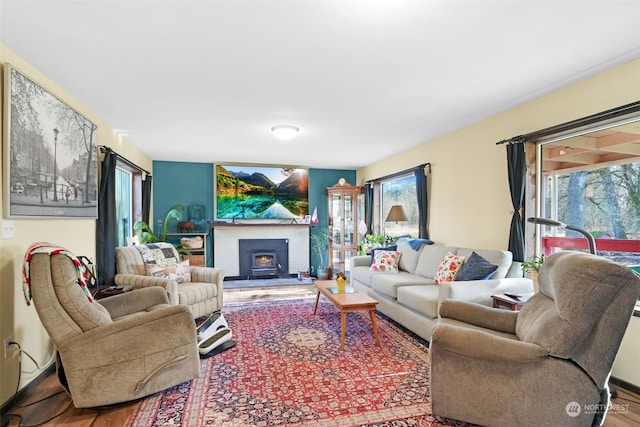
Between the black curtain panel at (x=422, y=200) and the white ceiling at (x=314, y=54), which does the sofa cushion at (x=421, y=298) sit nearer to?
the black curtain panel at (x=422, y=200)

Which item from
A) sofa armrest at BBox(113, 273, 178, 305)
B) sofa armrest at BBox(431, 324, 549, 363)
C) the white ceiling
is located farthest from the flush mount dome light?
sofa armrest at BBox(431, 324, 549, 363)

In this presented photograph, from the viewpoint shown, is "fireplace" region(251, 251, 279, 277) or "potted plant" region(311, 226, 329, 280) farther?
"potted plant" region(311, 226, 329, 280)

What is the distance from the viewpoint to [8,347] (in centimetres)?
208

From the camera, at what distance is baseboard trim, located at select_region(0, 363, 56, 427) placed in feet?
6.51

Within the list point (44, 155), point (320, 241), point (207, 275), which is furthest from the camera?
point (320, 241)

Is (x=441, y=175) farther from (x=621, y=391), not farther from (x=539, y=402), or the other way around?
(x=539, y=402)

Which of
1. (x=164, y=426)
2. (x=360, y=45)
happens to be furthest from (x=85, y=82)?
(x=164, y=426)

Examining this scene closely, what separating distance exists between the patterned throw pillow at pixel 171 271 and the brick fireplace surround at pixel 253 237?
2.28 meters

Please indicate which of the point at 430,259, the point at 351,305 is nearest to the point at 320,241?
the point at 430,259

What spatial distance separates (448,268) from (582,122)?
1.80 meters

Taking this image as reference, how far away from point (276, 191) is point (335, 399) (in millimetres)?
4925

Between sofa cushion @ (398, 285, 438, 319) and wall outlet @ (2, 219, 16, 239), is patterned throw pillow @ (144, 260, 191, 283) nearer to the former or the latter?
wall outlet @ (2, 219, 16, 239)

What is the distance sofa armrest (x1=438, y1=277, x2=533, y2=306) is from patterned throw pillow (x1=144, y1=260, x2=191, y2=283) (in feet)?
9.92
